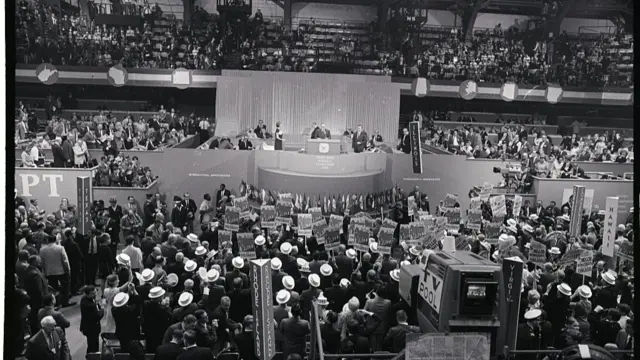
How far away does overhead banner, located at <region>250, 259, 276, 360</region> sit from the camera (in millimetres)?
5922

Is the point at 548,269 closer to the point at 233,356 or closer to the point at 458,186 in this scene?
the point at 233,356

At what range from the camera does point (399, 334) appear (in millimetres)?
6320

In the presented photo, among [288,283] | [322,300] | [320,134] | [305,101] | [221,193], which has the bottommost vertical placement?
[322,300]

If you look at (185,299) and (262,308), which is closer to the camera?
(262,308)

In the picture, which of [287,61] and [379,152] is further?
[287,61]

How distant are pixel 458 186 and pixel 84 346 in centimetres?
1055

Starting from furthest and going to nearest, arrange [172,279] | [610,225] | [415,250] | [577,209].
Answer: [577,209], [415,250], [610,225], [172,279]

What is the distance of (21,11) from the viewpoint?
14.5 m

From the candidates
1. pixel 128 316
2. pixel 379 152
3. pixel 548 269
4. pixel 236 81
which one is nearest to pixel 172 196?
pixel 236 81

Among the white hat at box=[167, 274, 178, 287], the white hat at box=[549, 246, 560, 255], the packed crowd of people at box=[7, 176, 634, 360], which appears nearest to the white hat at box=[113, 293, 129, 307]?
the packed crowd of people at box=[7, 176, 634, 360]

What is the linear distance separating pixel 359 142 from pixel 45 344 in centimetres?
1134

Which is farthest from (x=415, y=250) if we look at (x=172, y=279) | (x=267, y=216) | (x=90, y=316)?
(x=90, y=316)

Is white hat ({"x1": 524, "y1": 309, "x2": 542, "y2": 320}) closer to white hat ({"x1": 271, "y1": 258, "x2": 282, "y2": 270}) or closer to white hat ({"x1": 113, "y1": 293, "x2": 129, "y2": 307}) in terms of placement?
white hat ({"x1": 271, "y1": 258, "x2": 282, "y2": 270})

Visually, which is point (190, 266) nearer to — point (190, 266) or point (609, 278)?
point (190, 266)
